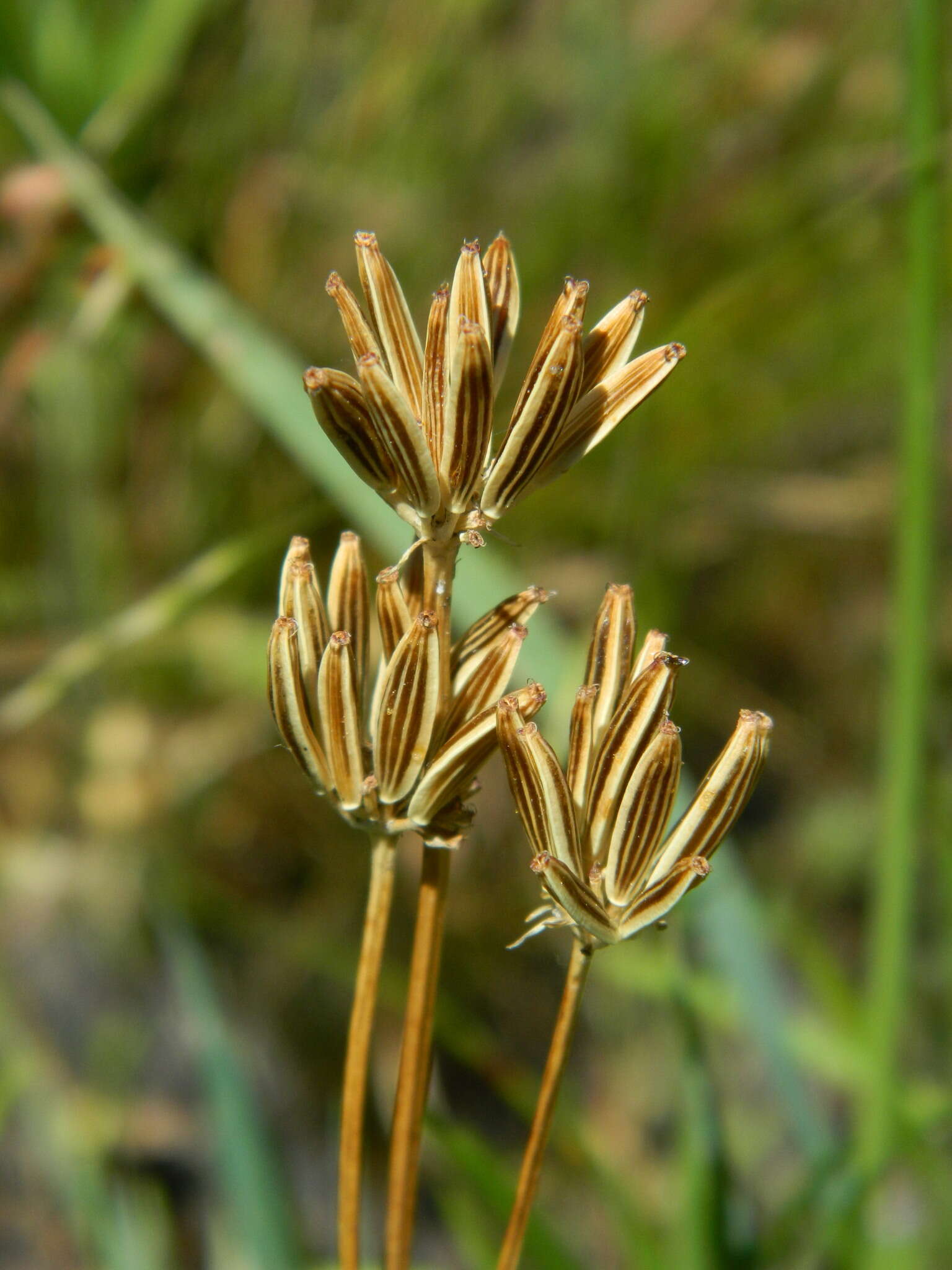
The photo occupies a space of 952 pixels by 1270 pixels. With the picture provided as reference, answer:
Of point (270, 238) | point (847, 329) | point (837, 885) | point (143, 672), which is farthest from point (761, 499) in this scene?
point (143, 672)

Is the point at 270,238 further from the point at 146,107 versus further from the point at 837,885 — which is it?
the point at 837,885

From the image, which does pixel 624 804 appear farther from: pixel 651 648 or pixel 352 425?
pixel 352 425

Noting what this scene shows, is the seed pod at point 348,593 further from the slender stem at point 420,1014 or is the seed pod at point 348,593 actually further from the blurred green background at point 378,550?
the blurred green background at point 378,550

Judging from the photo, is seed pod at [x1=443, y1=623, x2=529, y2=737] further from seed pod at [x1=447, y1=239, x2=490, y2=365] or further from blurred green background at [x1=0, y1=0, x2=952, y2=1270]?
blurred green background at [x1=0, y1=0, x2=952, y2=1270]

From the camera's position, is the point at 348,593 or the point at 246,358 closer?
the point at 348,593

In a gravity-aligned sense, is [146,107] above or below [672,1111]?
above

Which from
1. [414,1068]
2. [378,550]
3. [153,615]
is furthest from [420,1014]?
[378,550]
